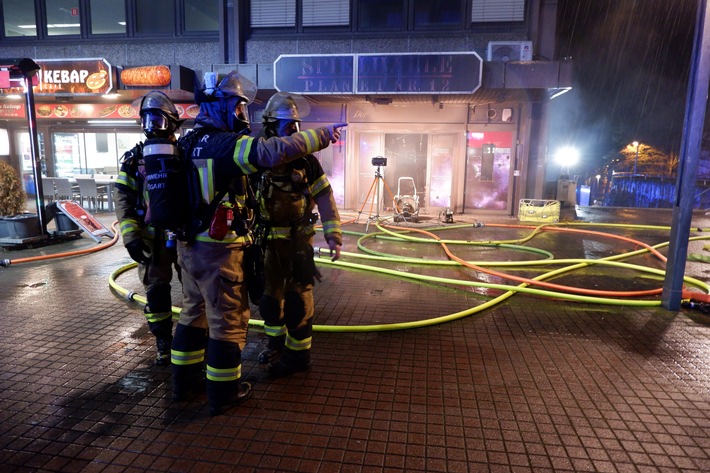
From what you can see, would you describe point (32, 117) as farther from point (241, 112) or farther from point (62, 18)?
point (62, 18)

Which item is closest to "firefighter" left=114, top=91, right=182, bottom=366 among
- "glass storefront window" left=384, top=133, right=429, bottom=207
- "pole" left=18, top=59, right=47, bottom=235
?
"pole" left=18, top=59, right=47, bottom=235

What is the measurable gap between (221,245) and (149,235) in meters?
1.21

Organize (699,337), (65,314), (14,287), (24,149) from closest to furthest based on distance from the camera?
Result: (699,337) < (65,314) < (14,287) < (24,149)

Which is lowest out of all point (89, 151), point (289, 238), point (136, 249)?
point (136, 249)

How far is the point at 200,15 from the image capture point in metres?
13.6

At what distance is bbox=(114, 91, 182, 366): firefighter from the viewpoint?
134 inches

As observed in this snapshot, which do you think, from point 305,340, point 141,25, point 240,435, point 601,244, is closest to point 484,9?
point 601,244

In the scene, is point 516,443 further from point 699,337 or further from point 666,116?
point 666,116

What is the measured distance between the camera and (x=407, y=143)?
1432 centimetres

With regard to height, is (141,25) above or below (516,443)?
above

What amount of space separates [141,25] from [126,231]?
13.0m

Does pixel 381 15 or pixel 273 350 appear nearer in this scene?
pixel 273 350

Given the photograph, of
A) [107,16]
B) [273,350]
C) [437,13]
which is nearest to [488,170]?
[437,13]

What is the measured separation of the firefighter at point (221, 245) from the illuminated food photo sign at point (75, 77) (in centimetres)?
1111
